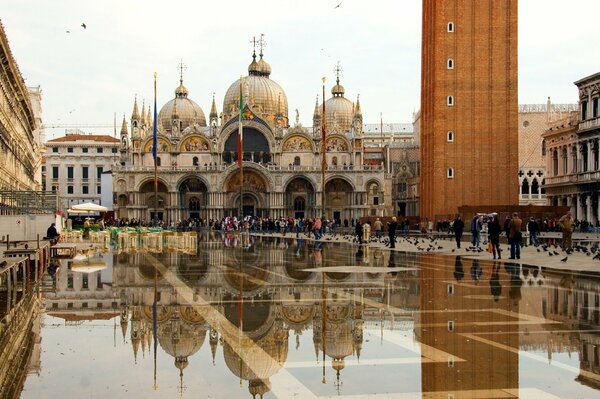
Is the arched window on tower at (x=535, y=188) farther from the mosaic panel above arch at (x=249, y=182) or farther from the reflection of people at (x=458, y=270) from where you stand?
the reflection of people at (x=458, y=270)

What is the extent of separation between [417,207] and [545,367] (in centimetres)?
9368

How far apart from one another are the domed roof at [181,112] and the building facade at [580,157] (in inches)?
1876

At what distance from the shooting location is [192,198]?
9194 cm

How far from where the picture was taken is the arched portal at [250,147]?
299ft

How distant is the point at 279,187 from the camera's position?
293ft

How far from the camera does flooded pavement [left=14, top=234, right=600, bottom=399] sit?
7.98 metres

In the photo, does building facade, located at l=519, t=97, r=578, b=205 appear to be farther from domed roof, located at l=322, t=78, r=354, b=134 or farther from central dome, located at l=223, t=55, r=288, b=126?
central dome, located at l=223, t=55, r=288, b=126

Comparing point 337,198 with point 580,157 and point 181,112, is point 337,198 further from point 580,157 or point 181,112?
point 580,157

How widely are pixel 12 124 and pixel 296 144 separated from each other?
43550 millimetres

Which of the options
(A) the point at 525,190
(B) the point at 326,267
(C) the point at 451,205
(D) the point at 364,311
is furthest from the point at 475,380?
(A) the point at 525,190

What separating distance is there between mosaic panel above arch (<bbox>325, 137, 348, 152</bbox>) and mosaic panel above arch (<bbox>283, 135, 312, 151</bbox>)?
2390 millimetres

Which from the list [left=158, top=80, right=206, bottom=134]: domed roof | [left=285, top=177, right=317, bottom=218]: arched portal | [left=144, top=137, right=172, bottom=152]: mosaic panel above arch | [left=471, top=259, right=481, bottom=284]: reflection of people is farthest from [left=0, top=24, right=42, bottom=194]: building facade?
[left=158, top=80, right=206, bottom=134]: domed roof

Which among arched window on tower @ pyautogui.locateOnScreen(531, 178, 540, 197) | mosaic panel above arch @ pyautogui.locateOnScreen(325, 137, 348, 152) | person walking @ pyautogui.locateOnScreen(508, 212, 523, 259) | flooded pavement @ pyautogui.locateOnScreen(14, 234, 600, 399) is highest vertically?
mosaic panel above arch @ pyautogui.locateOnScreen(325, 137, 348, 152)

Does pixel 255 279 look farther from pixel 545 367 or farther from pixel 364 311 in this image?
pixel 545 367
